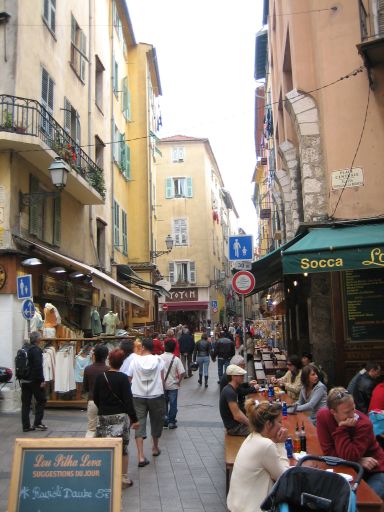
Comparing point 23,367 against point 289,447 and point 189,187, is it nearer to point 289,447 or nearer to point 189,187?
point 289,447

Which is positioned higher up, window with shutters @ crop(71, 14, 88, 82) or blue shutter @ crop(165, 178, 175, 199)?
blue shutter @ crop(165, 178, 175, 199)

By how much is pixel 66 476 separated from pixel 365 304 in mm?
7339

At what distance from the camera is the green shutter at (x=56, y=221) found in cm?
1565

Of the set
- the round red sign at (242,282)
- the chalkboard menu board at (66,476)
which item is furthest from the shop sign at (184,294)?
the chalkboard menu board at (66,476)

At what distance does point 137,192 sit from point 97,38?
8.73 meters

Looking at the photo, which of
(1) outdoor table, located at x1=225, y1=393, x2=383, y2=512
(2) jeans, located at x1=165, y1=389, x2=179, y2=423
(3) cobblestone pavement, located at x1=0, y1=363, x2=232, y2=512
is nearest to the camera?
(1) outdoor table, located at x1=225, y1=393, x2=383, y2=512

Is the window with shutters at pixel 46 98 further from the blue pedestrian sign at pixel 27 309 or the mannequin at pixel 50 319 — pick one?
the blue pedestrian sign at pixel 27 309

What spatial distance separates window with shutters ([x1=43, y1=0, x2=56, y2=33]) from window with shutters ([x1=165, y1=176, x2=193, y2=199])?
108ft

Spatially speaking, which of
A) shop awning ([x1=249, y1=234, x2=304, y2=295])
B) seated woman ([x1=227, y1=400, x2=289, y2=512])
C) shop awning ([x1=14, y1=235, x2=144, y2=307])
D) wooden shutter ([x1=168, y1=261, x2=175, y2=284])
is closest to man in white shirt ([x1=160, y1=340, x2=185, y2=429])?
shop awning ([x1=249, y1=234, x2=304, y2=295])

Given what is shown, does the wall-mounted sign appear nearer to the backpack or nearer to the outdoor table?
the outdoor table

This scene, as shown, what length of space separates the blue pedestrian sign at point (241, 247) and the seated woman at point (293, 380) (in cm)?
204

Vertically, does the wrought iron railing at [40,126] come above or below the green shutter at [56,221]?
A: above

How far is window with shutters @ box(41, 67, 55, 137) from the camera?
558 inches

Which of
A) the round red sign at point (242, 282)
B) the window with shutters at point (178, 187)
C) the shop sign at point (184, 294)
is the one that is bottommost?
the round red sign at point (242, 282)
